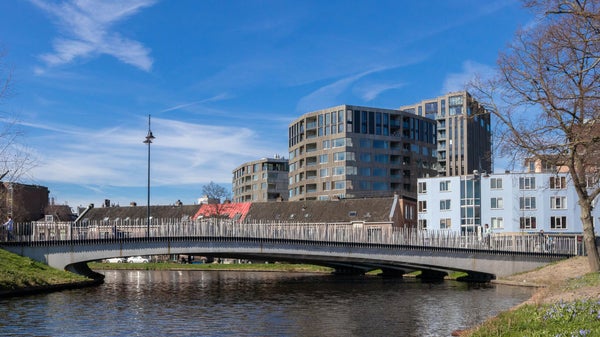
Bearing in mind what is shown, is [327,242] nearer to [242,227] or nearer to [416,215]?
[242,227]

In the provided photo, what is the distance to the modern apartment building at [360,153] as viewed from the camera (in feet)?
477

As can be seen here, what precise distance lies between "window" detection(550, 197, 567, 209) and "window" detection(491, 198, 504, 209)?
6.95 meters

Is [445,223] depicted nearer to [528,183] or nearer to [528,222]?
[528,222]

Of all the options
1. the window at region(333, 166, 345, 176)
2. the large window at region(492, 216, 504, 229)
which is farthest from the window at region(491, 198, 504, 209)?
the window at region(333, 166, 345, 176)

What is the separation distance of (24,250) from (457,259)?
1554 inches

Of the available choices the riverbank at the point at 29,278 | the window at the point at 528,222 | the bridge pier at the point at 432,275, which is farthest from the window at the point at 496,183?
the riverbank at the point at 29,278

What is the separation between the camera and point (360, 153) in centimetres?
14625

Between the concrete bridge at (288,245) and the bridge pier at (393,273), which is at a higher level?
the concrete bridge at (288,245)

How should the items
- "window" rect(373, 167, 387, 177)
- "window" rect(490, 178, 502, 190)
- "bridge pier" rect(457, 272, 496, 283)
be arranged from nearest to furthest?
"bridge pier" rect(457, 272, 496, 283)
"window" rect(490, 178, 502, 190)
"window" rect(373, 167, 387, 177)

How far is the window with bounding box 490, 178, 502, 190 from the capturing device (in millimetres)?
98000

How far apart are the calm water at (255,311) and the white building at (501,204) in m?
40.3

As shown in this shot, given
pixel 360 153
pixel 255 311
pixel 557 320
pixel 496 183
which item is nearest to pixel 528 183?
pixel 496 183

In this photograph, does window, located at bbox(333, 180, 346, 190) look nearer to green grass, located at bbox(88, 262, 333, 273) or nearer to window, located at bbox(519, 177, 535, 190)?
green grass, located at bbox(88, 262, 333, 273)

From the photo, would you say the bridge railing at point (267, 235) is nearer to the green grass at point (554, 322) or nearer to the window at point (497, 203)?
the window at point (497, 203)
